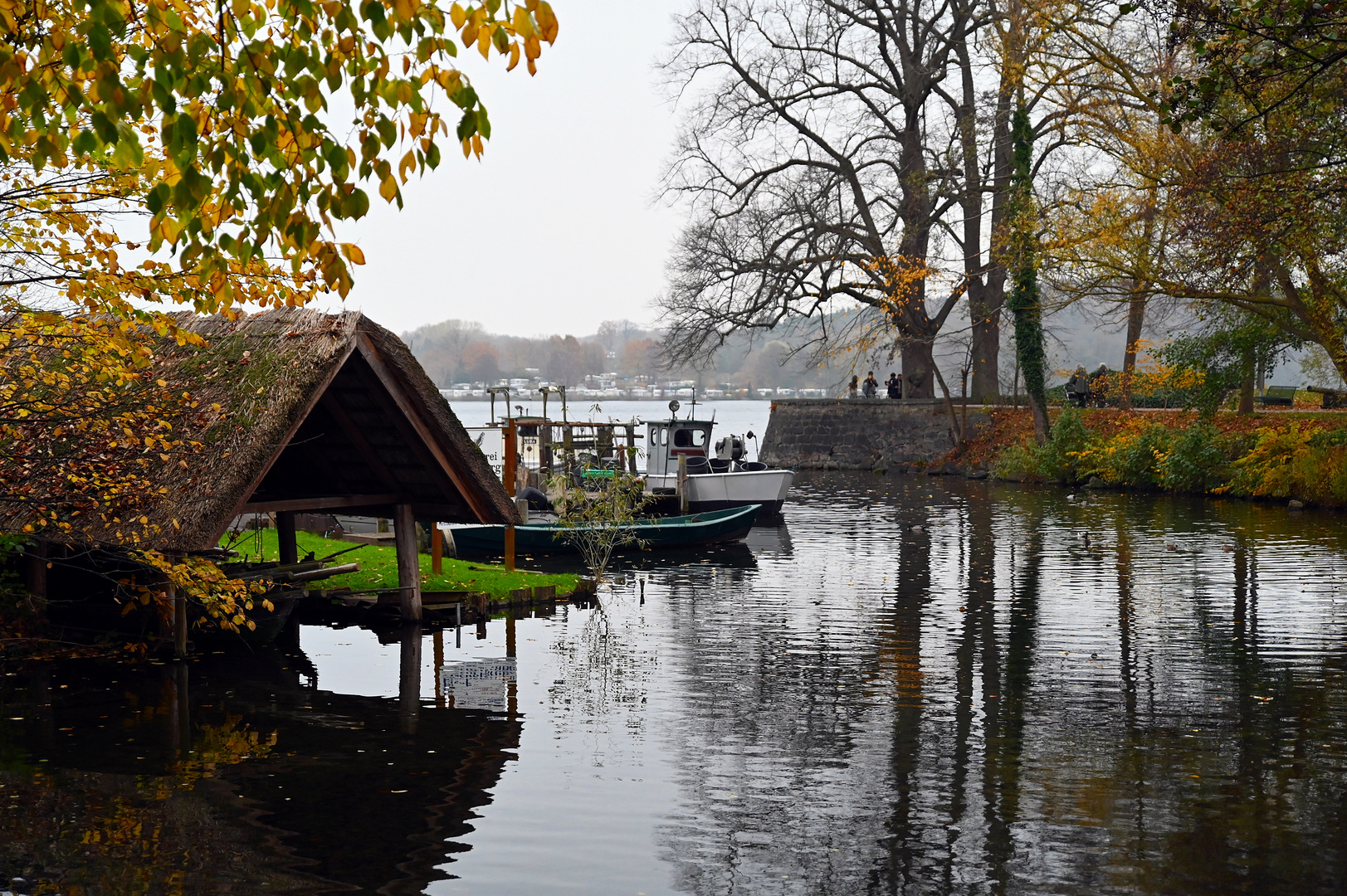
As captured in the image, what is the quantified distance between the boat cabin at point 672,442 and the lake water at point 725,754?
14117 millimetres

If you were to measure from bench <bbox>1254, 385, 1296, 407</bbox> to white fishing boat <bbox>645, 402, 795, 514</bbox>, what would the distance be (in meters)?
18.1

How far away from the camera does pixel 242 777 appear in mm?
8141

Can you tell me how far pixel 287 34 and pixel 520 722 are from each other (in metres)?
6.22

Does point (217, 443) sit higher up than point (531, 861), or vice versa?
point (217, 443)

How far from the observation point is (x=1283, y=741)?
357 inches

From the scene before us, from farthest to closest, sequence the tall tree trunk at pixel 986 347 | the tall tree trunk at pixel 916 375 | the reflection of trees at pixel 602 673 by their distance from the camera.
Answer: the tall tree trunk at pixel 916 375, the tall tree trunk at pixel 986 347, the reflection of trees at pixel 602 673

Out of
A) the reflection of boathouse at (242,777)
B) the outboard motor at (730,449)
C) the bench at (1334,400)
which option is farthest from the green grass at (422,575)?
the bench at (1334,400)

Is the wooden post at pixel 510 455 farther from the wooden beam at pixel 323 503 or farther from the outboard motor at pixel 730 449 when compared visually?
the outboard motor at pixel 730 449

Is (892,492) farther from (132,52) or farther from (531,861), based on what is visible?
(132,52)

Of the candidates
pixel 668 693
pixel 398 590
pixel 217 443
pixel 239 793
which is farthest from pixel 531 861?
pixel 398 590

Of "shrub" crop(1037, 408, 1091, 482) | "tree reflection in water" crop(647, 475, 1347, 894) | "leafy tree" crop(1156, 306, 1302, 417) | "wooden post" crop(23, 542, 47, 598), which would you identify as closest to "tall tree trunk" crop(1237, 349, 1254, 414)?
"leafy tree" crop(1156, 306, 1302, 417)

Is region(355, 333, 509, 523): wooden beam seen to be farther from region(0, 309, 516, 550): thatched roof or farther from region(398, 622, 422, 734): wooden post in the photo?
region(398, 622, 422, 734): wooden post

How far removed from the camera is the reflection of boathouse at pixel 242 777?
6.50m

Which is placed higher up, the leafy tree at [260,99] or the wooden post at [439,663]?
the leafy tree at [260,99]
